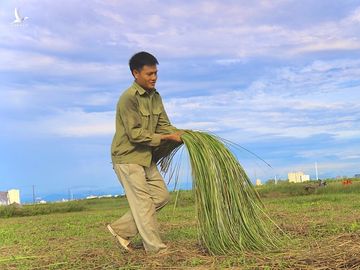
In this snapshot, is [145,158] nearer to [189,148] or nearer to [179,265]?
[189,148]

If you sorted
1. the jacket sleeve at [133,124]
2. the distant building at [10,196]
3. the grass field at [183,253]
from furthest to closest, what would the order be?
the distant building at [10,196], the jacket sleeve at [133,124], the grass field at [183,253]

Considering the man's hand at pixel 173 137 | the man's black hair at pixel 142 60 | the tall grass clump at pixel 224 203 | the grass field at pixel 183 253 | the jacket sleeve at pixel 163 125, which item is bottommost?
the grass field at pixel 183 253

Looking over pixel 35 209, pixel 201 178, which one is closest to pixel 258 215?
pixel 201 178

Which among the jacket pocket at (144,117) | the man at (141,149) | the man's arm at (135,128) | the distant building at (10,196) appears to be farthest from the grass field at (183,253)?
the distant building at (10,196)

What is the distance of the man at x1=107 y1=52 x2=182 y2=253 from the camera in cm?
474

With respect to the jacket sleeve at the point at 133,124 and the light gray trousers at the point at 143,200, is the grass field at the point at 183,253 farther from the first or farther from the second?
the jacket sleeve at the point at 133,124

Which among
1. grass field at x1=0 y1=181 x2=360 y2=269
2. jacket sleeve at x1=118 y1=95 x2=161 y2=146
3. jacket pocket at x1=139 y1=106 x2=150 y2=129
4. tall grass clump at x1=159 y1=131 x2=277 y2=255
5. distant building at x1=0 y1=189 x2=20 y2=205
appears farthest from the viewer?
distant building at x1=0 y1=189 x2=20 y2=205

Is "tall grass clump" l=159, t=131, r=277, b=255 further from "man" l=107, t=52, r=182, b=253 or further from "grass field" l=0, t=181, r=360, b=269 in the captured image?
"man" l=107, t=52, r=182, b=253

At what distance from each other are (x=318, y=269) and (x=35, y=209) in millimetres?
15485

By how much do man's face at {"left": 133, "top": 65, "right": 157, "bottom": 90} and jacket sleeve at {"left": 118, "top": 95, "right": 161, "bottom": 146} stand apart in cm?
18

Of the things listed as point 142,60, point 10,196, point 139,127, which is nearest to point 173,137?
point 139,127

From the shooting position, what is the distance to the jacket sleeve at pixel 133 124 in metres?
4.71

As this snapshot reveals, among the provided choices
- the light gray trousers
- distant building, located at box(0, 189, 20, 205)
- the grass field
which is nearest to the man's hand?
the light gray trousers

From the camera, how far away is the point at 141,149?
16.1 ft
